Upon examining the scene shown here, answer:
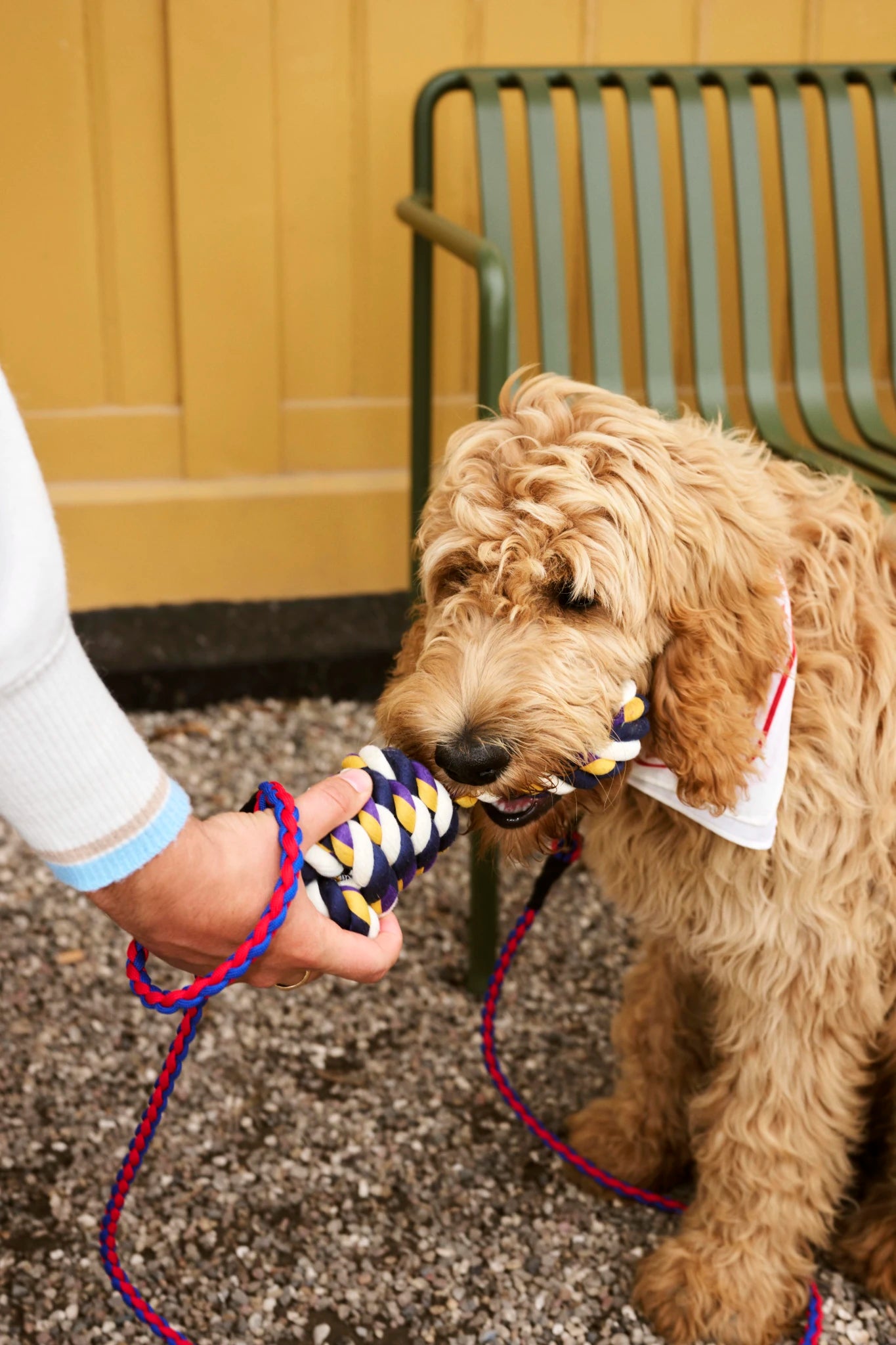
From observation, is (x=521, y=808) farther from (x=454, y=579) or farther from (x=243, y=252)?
(x=243, y=252)

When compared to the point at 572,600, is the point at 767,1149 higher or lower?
lower

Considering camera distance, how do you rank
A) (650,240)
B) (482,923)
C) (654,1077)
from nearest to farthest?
(654,1077)
(482,923)
(650,240)

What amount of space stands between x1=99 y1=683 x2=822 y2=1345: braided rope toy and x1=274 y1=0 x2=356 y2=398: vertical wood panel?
2.62 meters

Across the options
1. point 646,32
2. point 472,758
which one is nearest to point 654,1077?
point 472,758

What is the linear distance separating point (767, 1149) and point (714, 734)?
30.1 inches

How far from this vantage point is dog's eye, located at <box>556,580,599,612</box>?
181 centimetres

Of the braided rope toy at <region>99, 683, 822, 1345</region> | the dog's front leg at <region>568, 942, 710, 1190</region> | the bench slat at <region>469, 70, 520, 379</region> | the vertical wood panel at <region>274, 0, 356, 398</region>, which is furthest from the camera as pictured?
the vertical wood panel at <region>274, 0, 356, 398</region>

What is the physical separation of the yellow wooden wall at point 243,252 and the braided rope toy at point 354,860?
8.47 ft

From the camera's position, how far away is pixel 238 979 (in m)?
1.47

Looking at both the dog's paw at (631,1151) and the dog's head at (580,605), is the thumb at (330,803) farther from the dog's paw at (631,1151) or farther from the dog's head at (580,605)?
the dog's paw at (631,1151)

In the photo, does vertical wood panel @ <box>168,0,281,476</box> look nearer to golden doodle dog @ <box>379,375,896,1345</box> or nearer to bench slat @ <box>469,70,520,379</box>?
bench slat @ <box>469,70,520,379</box>

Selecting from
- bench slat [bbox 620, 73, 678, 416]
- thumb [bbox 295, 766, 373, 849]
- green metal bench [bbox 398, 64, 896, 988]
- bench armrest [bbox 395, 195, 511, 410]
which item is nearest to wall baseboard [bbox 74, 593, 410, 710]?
green metal bench [bbox 398, 64, 896, 988]

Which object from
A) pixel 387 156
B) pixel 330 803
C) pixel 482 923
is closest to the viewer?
pixel 330 803

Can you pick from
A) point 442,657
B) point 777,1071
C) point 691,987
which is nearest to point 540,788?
point 442,657
